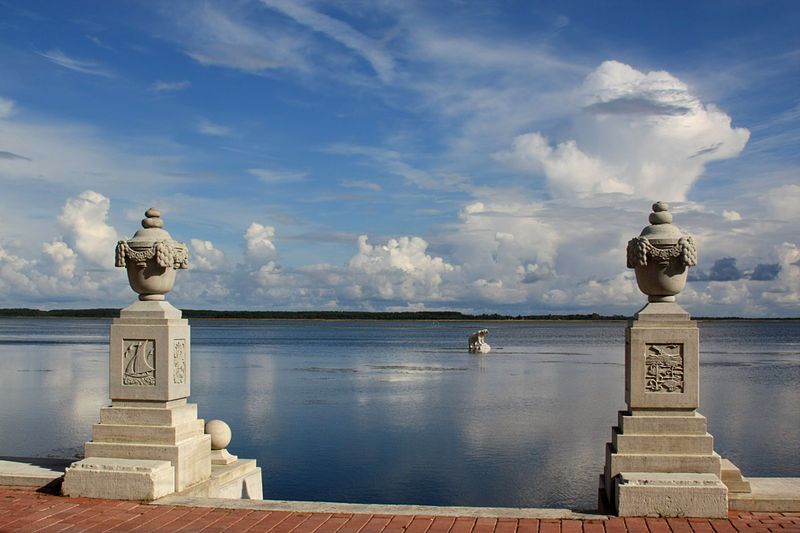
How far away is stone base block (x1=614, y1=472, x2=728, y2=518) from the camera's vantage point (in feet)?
24.6

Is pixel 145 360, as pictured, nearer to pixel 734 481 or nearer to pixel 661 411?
pixel 661 411

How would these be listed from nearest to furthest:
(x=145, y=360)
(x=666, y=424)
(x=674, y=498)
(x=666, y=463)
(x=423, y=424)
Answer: (x=674, y=498), (x=666, y=463), (x=666, y=424), (x=145, y=360), (x=423, y=424)

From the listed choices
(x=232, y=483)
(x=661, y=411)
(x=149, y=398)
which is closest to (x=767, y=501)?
(x=661, y=411)

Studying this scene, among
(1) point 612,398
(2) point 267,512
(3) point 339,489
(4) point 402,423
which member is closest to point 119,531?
(2) point 267,512

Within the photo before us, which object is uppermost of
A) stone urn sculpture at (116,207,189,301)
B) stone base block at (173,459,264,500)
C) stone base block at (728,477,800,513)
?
stone urn sculpture at (116,207,189,301)

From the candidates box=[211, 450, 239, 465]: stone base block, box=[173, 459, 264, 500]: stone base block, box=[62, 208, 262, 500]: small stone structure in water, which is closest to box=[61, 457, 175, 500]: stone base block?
box=[62, 208, 262, 500]: small stone structure in water

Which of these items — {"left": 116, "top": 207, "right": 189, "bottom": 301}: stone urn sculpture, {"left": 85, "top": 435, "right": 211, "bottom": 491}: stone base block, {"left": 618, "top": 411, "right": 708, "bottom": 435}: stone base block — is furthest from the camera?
{"left": 116, "top": 207, "right": 189, "bottom": 301}: stone urn sculpture

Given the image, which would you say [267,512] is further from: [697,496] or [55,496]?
[697,496]

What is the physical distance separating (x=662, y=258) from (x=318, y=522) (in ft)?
13.9

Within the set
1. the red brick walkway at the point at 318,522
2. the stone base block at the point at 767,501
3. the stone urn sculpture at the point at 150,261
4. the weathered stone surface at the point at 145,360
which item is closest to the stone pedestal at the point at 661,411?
the stone base block at the point at 767,501

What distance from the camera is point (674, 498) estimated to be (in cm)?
753

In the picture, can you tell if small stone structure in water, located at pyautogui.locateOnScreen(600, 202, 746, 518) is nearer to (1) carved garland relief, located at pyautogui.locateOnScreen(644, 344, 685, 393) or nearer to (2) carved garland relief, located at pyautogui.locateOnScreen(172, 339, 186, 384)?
(1) carved garland relief, located at pyautogui.locateOnScreen(644, 344, 685, 393)

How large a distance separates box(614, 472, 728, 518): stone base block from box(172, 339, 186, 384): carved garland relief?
4.84m

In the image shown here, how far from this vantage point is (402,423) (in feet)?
82.4
